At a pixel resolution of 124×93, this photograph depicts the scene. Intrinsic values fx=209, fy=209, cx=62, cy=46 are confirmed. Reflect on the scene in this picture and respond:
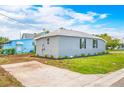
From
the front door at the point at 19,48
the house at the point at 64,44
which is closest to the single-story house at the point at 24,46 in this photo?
the front door at the point at 19,48

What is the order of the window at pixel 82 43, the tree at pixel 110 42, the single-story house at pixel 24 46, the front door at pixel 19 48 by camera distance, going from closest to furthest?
the window at pixel 82 43, the front door at pixel 19 48, the single-story house at pixel 24 46, the tree at pixel 110 42

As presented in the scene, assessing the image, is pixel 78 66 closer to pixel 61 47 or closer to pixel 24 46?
pixel 61 47

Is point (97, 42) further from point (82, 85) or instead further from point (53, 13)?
point (82, 85)

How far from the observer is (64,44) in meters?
18.2

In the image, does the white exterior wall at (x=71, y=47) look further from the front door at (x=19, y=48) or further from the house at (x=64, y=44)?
the front door at (x=19, y=48)

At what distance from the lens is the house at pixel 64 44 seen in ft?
58.6

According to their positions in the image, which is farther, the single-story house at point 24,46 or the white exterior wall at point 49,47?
the single-story house at point 24,46

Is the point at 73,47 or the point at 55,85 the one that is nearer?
the point at 55,85

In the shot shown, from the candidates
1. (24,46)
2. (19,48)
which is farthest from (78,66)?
(24,46)

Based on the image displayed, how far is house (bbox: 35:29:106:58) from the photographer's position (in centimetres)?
1786

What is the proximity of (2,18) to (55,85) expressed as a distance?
594 inches

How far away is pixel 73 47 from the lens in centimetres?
1938

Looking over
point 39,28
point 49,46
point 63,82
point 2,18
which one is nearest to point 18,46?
point 39,28

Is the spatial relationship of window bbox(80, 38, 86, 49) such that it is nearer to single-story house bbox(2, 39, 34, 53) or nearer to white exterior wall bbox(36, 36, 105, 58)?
A: white exterior wall bbox(36, 36, 105, 58)
